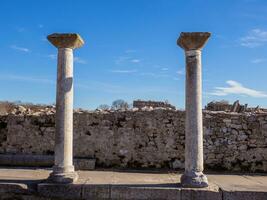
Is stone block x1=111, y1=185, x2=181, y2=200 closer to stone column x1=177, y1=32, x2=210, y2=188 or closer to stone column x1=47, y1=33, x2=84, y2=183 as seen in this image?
stone column x1=177, y1=32, x2=210, y2=188

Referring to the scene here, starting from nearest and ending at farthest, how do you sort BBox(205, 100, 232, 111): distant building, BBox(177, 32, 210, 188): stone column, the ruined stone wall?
BBox(177, 32, 210, 188): stone column → the ruined stone wall → BBox(205, 100, 232, 111): distant building

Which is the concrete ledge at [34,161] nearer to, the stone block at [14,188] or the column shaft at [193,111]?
the stone block at [14,188]

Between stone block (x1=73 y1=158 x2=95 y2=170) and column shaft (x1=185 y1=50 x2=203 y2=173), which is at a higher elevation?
column shaft (x1=185 y1=50 x2=203 y2=173)

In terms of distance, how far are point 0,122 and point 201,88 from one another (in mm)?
7879

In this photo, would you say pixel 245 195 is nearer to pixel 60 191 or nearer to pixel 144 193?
pixel 144 193

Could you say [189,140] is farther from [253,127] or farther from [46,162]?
[46,162]

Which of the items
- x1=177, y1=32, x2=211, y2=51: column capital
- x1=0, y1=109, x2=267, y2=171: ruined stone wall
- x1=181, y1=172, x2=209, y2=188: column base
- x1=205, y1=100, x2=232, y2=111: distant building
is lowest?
x1=181, y1=172, x2=209, y2=188: column base

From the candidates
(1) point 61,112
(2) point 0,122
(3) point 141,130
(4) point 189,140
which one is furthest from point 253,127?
(2) point 0,122

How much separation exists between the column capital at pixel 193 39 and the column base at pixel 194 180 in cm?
292

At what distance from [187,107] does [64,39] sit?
3348 millimetres

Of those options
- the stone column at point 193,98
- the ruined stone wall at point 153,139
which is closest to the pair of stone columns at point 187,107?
the stone column at point 193,98

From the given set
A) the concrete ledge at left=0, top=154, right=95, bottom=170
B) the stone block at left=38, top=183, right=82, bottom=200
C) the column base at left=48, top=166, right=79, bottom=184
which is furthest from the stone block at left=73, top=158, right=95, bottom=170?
the stone block at left=38, top=183, right=82, bottom=200

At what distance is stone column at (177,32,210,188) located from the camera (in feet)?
29.2

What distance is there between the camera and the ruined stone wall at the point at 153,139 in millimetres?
12664
